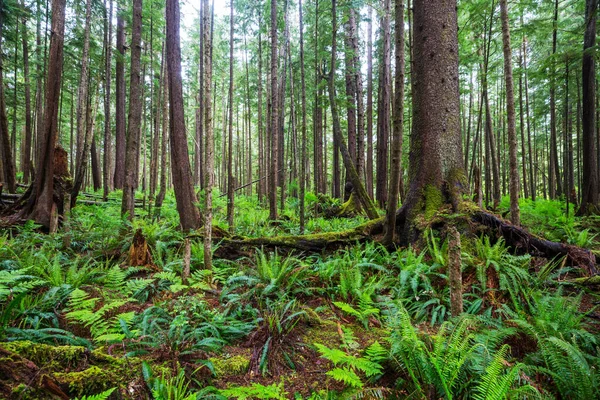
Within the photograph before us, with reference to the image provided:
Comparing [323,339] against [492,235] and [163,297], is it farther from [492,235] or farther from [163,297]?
[492,235]

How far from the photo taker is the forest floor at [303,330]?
2053 mm

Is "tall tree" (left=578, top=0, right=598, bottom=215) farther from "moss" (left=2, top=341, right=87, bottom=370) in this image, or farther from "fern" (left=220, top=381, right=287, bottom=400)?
"moss" (left=2, top=341, right=87, bottom=370)

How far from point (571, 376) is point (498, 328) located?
70 centimetres

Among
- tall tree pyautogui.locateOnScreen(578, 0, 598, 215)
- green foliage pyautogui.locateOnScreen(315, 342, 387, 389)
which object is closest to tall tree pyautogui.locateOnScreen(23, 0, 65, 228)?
green foliage pyautogui.locateOnScreen(315, 342, 387, 389)

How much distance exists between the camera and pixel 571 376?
7.02 feet

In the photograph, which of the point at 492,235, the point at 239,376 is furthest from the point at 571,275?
the point at 239,376

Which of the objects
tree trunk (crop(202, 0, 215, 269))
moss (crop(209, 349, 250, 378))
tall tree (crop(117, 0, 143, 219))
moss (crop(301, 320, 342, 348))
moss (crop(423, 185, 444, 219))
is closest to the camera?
moss (crop(209, 349, 250, 378))

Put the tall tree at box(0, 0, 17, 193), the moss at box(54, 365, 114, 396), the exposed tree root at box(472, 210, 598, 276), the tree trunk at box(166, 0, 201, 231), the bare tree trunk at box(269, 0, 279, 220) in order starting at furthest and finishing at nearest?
1. the tall tree at box(0, 0, 17, 193)
2. the bare tree trunk at box(269, 0, 279, 220)
3. the tree trunk at box(166, 0, 201, 231)
4. the exposed tree root at box(472, 210, 598, 276)
5. the moss at box(54, 365, 114, 396)

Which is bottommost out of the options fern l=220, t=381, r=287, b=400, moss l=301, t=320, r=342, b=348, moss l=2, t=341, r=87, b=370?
moss l=301, t=320, r=342, b=348

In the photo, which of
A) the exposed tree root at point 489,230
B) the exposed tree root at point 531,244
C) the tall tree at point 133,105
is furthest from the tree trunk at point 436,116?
the tall tree at point 133,105

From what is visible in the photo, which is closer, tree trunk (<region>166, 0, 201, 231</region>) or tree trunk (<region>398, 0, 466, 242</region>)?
tree trunk (<region>398, 0, 466, 242</region>)

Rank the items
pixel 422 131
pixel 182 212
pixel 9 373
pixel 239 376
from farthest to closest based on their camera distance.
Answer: pixel 182 212
pixel 422 131
pixel 239 376
pixel 9 373

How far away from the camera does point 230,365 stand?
256 cm

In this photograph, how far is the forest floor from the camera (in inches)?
80.8
